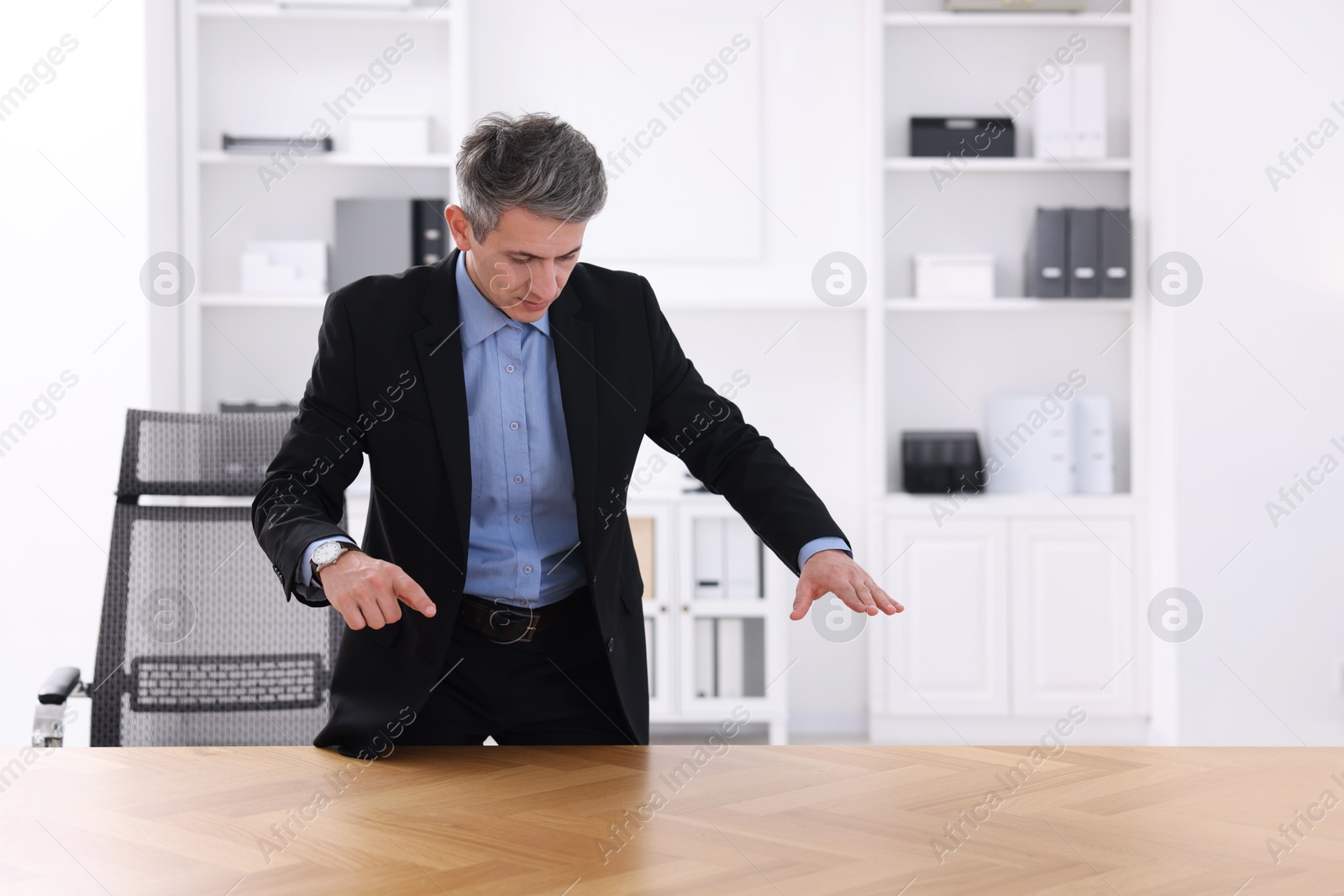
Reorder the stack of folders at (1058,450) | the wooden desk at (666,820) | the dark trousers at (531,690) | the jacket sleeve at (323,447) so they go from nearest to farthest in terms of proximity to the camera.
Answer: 1. the wooden desk at (666,820)
2. the jacket sleeve at (323,447)
3. the dark trousers at (531,690)
4. the stack of folders at (1058,450)

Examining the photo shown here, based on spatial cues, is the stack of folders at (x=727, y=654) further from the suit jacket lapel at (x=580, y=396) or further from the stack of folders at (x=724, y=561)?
the suit jacket lapel at (x=580, y=396)

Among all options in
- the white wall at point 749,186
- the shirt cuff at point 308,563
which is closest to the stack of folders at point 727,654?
the white wall at point 749,186

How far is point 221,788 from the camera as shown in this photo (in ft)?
3.97

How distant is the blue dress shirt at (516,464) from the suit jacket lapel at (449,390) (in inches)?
1.6

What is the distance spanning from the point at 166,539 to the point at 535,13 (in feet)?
8.52

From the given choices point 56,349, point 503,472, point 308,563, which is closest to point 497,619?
point 503,472

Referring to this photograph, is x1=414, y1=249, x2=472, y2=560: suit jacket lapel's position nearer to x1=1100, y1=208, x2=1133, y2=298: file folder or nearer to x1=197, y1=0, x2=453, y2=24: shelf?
x1=197, y1=0, x2=453, y2=24: shelf

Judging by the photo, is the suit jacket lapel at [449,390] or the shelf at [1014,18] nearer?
the suit jacket lapel at [449,390]

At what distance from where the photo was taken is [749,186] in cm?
385

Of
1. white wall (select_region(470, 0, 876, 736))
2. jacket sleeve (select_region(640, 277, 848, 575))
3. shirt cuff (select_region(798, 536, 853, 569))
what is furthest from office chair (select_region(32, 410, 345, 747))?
white wall (select_region(470, 0, 876, 736))

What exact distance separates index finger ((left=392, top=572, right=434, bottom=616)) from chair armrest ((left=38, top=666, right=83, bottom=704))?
0.92 m

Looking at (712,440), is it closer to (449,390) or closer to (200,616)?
(449,390)

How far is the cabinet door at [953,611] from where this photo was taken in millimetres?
3693

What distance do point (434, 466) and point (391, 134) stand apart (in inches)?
98.2
